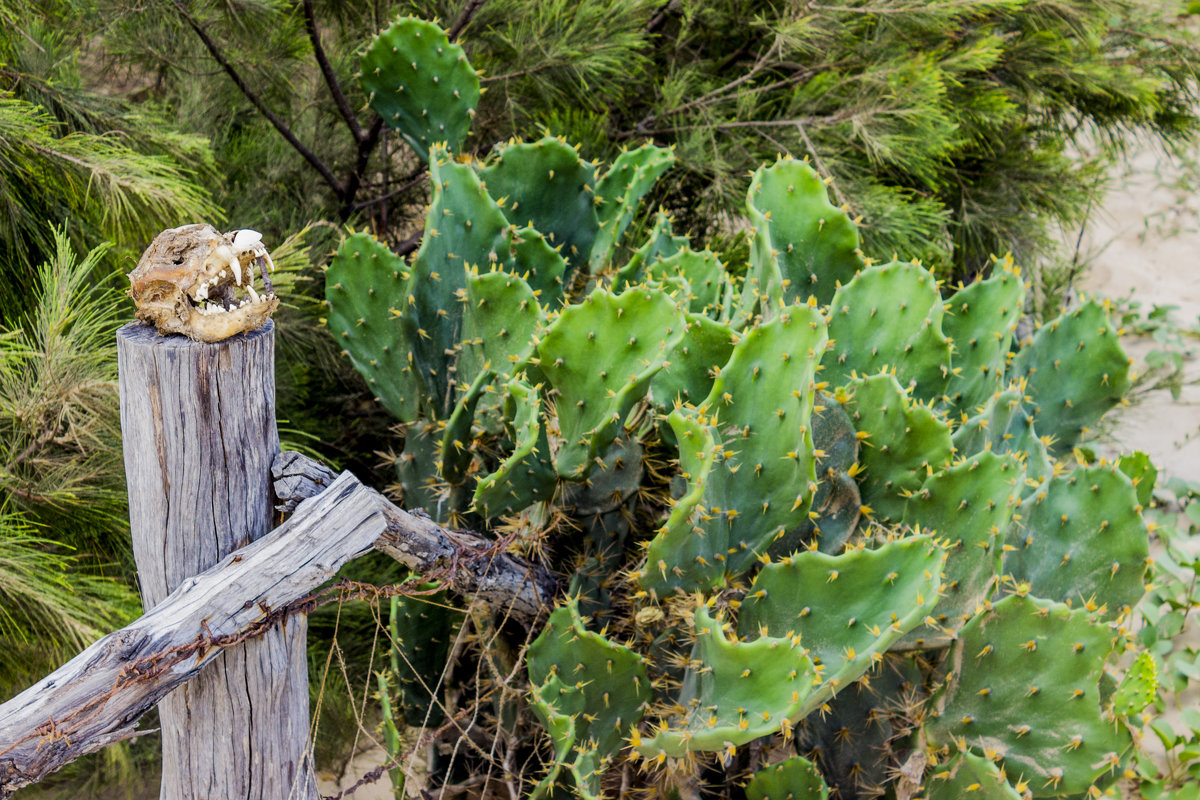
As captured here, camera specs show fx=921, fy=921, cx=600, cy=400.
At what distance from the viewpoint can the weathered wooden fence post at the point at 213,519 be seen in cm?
88

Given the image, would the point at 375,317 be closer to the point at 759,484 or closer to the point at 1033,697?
the point at 759,484

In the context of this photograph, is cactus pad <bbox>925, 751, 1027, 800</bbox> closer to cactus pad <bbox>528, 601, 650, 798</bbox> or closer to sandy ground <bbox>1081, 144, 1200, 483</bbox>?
cactus pad <bbox>528, 601, 650, 798</bbox>

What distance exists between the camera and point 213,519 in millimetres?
944

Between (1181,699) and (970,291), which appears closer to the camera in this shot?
(970,291)

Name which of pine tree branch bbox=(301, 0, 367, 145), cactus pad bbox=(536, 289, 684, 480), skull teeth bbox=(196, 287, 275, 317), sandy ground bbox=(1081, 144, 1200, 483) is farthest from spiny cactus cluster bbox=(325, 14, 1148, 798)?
sandy ground bbox=(1081, 144, 1200, 483)

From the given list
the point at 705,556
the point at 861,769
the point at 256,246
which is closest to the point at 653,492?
the point at 705,556

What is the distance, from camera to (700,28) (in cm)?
277

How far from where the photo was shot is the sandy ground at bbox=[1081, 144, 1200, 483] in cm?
330

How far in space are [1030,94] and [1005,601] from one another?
2.31m

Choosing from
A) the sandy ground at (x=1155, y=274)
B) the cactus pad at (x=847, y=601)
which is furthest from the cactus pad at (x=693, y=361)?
the sandy ground at (x=1155, y=274)

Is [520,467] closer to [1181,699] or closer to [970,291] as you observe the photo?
[970,291]

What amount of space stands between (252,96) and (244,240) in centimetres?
124

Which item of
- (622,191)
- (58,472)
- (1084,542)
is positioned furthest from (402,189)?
(1084,542)

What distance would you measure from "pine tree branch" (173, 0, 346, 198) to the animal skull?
3.64 ft
